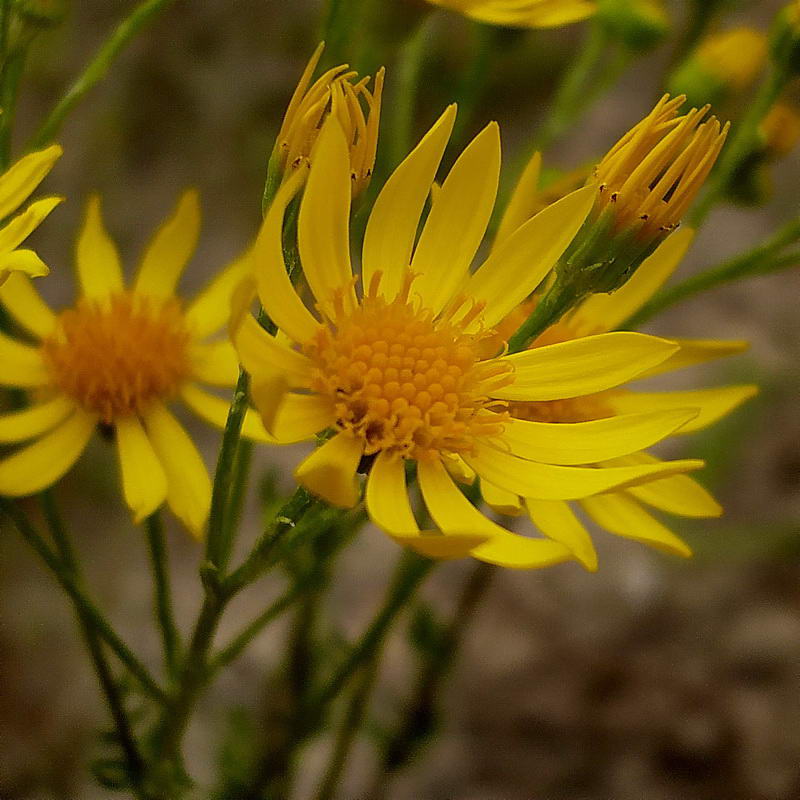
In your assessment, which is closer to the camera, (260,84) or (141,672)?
(141,672)

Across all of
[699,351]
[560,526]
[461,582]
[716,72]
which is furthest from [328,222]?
[461,582]

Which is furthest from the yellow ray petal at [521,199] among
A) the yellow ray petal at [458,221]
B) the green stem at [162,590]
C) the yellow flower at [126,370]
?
the green stem at [162,590]

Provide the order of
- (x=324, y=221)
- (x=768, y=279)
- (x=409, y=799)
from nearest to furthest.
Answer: (x=324, y=221) → (x=409, y=799) → (x=768, y=279)

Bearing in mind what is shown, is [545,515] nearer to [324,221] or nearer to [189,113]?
[324,221]

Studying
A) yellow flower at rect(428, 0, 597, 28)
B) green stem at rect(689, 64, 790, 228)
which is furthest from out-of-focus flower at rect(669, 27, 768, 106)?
yellow flower at rect(428, 0, 597, 28)

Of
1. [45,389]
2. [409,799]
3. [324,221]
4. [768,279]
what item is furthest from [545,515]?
[768,279]

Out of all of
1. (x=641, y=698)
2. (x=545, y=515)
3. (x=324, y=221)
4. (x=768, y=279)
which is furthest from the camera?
(x=768, y=279)
